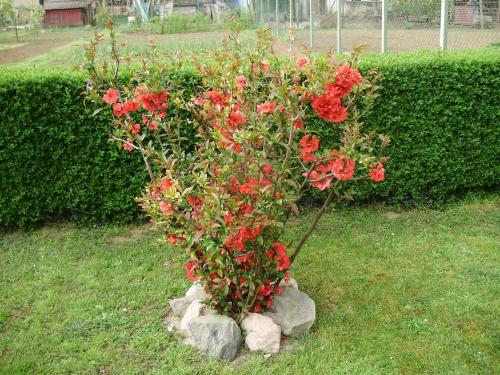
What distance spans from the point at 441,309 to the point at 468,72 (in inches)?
105

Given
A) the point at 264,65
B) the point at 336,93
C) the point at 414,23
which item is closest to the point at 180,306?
the point at 264,65

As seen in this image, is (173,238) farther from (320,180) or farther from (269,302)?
(320,180)

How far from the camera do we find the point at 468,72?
17.9ft

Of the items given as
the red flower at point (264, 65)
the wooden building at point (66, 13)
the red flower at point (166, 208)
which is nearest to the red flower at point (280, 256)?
the red flower at point (166, 208)

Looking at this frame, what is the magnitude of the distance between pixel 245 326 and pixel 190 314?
0.37m

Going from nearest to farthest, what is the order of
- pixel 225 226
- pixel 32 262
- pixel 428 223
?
pixel 225 226
pixel 32 262
pixel 428 223

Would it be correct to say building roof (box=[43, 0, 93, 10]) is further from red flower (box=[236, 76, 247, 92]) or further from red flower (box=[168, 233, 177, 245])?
red flower (box=[168, 233, 177, 245])

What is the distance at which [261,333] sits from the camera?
3369 mm

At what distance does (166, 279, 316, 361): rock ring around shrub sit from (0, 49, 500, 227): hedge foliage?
2028mm

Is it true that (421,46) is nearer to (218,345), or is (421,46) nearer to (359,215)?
(359,215)

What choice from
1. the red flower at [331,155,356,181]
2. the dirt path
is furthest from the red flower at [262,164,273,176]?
the dirt path

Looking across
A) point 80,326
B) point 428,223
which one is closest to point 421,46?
point 428,223

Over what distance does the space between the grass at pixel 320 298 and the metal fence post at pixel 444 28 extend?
7.39ft

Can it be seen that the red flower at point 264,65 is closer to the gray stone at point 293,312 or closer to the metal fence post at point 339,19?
the gray stone at point 293,312
